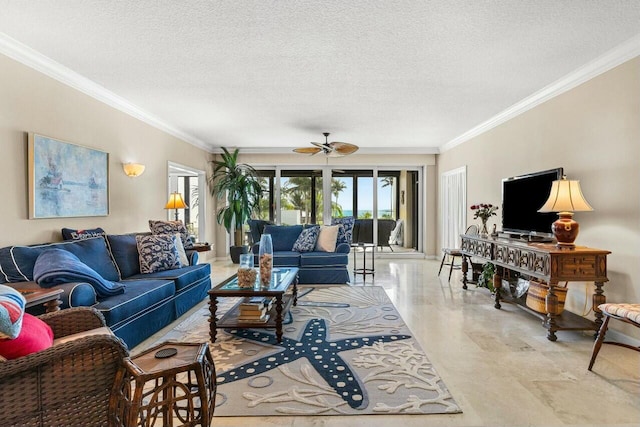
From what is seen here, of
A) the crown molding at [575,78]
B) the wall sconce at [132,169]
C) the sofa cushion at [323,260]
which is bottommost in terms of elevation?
the sofa cushion at [323,260]

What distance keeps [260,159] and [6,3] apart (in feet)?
18.8

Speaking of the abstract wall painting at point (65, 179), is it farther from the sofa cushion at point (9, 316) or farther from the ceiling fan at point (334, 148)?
the ceiling fan at point (334, 148)

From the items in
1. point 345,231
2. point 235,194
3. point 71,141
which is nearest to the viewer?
point 71,141

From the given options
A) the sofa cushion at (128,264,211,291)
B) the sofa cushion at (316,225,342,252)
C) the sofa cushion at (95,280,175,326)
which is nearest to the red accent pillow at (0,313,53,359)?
the sofa cushion at (95,280,175,326)

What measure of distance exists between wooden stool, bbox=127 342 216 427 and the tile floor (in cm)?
52

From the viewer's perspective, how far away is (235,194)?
7473mm

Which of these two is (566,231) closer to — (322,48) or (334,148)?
(322,48)

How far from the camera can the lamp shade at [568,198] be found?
10.5 ft

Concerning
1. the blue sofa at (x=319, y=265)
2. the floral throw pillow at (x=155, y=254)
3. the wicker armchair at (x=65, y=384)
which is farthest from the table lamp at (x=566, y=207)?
the floral throw pillow at (x=155, y=254)

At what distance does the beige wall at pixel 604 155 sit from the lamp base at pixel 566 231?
0.31 metres

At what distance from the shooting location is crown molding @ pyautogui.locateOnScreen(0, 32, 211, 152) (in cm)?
296

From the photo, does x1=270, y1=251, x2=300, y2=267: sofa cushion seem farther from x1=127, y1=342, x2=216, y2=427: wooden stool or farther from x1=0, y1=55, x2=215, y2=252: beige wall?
x1=127, y1=342, x2=216, y2=427: wooden stool

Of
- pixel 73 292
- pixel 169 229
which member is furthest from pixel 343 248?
pixel 73 292

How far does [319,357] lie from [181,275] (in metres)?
1.91
